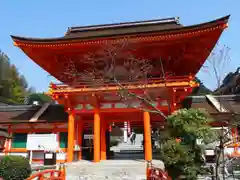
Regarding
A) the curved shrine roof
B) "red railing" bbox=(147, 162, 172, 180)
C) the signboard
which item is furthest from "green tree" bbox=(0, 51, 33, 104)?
"red railing" bbox=(147, 162, 172, 180)

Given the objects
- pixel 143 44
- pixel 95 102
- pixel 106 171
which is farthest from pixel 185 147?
pixel 95 102

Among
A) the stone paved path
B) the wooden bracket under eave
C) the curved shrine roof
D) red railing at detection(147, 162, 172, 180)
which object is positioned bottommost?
the stone paved path

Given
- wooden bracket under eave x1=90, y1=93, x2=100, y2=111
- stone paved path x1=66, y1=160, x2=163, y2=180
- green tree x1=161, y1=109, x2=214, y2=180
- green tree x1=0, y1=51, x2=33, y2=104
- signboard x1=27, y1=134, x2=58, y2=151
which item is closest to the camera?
green tree x1=161, y1=109, x2=214, y2=180

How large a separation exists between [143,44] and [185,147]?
28.7ft

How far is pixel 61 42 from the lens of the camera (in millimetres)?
14555

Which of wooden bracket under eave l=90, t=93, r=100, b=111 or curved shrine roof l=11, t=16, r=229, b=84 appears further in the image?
wooden bracket under eave l=90, t=93, r=100, b=111

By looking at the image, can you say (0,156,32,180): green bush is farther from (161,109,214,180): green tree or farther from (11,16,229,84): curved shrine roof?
(11,16,229,84): curved shrine roof

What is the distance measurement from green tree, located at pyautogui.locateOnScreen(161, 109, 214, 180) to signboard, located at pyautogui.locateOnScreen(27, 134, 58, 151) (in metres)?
11.6

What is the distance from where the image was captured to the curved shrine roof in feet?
44.4

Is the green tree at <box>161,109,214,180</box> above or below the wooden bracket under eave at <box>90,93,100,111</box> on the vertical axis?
below

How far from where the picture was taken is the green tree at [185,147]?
7.18 meters

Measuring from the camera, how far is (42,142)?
56.2ft

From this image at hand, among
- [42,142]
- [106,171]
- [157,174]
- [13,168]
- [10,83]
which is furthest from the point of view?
[10,83]

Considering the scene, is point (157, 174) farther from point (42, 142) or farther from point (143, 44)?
point (42, 142)
